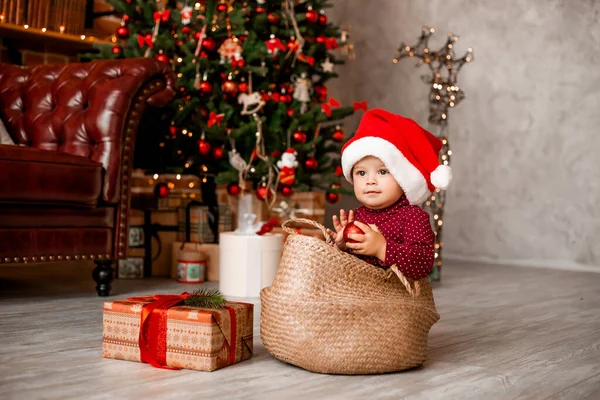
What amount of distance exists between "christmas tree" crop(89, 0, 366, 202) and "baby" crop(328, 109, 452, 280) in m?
1.59

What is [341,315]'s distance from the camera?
5.12 ft

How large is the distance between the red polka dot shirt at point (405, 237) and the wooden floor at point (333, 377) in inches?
9.2

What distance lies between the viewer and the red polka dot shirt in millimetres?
1618

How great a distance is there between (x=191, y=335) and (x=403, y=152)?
61cm

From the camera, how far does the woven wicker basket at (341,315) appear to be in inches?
61.7

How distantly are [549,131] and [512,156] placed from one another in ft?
0.89

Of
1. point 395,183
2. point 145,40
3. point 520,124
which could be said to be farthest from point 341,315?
point 520,124

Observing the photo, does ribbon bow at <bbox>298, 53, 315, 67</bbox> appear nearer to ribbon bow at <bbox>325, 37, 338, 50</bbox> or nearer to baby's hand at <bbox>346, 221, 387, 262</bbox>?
ribbon bow at <bbox>325, 37, 338, 50</bbox>

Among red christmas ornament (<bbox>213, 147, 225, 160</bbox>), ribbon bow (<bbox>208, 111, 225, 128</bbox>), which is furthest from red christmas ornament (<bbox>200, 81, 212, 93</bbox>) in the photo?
red christmas ornament (<bbox>213, 147, 225, 160</bbox>)

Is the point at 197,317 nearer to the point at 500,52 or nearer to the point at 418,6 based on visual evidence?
the point at 500,52

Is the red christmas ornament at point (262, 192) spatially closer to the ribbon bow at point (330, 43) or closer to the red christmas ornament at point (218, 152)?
the red christmas ornament at point (218, 152)

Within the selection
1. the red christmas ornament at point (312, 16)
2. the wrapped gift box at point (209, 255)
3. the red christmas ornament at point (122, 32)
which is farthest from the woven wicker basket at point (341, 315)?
the red christmas ornament at point (122, 32)

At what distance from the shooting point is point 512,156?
4.63 m

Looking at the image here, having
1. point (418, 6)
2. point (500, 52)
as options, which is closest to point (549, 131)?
point (500, 52)
